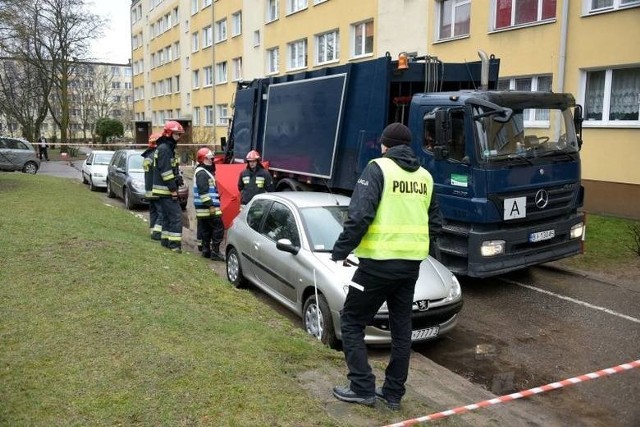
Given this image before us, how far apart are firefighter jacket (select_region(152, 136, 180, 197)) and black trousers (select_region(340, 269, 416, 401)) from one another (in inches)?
215

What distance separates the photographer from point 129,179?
14.9 metres

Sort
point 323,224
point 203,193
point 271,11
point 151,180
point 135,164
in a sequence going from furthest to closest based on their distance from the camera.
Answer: point 271,11
point 135,164
point 203,193
point 151,180
point 323,224

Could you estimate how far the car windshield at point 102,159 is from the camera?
19.4m

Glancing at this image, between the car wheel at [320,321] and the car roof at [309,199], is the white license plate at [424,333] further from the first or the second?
the car roof at [309,199]

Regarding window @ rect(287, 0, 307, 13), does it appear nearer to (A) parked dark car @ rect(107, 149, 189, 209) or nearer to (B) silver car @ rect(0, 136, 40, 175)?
(A) parked dark car @ rect(107, 149, 189, 209)

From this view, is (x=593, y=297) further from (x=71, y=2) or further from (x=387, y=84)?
(x=71, y=2)

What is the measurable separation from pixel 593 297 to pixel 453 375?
3.54 m

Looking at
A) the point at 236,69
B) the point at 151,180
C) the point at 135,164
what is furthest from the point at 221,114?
the point at 151,180

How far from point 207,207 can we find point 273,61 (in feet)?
76.7

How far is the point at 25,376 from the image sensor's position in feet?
12.5

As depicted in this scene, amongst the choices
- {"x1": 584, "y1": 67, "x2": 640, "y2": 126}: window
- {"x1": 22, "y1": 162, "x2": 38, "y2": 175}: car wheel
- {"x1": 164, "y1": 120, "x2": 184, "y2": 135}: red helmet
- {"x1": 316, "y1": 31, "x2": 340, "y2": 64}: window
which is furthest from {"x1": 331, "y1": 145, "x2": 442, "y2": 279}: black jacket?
{"x1": 22, "y1": 162, "x2": 38, "y2": 175}: car wheel

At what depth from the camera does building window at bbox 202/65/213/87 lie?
3991 centimetres

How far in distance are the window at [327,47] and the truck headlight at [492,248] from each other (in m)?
19.0

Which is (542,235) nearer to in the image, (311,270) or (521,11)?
(311,270)
